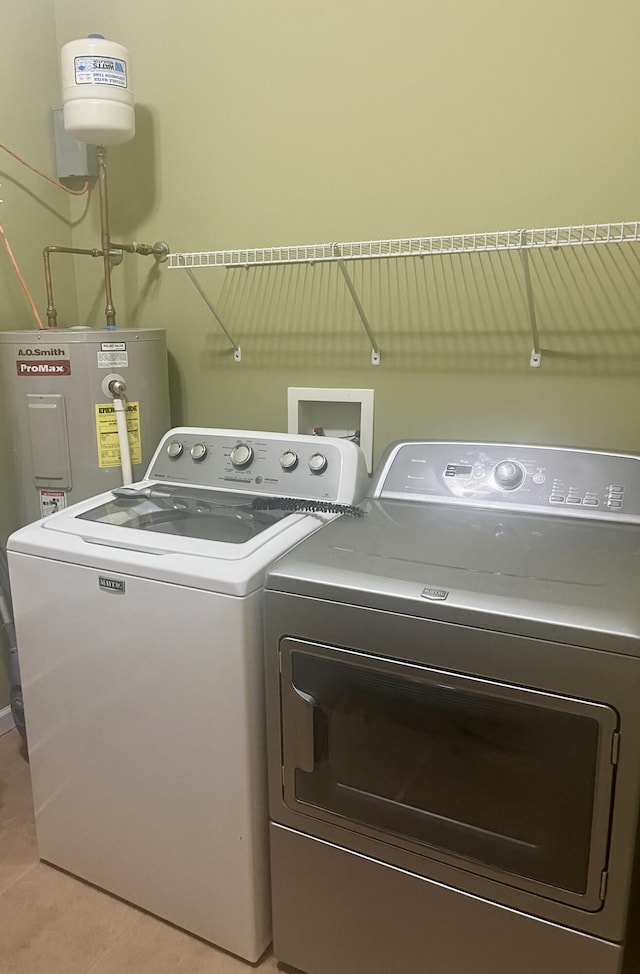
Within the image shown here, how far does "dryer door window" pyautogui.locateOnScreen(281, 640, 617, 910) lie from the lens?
1069mm

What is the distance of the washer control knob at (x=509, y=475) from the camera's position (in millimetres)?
1567

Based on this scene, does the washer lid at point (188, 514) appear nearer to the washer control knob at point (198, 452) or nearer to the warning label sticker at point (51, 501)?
the washer control knob at point (198, 452)

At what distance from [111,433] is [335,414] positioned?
2.10 feet

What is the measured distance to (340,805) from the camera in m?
1.29

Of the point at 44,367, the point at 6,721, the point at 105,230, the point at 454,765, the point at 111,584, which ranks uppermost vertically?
the point at 105,230

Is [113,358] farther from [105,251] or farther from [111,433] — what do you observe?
Result: [105,251]

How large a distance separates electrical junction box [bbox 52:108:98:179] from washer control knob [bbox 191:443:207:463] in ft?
3.33

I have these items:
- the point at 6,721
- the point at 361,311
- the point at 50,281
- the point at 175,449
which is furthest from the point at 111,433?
the point at 6,721

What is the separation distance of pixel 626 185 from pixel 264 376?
1.07m

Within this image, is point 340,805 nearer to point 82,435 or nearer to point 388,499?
point 388,499

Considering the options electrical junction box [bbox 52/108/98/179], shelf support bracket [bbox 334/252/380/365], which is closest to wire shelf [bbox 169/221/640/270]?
shelf support bracket [bbox 334/252/380/365]

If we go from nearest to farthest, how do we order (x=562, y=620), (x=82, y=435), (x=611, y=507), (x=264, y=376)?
(x=562, y=620) < (x=611, y=507) < (x=82, y=435) < (x=264, y=376)

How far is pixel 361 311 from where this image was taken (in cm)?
185

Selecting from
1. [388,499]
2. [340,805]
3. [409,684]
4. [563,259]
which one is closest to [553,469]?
[388,499]
